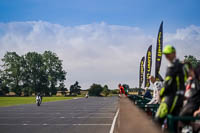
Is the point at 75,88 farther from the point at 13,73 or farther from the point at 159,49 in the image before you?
the point at 159,49

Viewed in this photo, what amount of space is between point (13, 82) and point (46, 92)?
45.2 feet

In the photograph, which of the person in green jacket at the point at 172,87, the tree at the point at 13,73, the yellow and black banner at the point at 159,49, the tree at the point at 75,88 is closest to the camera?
the person in green jacket at the point at 172,87

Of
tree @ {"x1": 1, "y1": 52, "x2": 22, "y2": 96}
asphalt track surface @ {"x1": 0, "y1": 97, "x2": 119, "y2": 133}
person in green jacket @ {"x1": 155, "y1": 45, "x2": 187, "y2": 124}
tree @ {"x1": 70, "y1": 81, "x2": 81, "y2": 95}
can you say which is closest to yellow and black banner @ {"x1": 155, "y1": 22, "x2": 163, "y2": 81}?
asphalt track surface @ {"x1": 0, "y1": 97, "x2": 119, "y2": 133}

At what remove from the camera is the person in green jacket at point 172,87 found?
444 centimetres

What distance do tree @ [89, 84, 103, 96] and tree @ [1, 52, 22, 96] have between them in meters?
36.8

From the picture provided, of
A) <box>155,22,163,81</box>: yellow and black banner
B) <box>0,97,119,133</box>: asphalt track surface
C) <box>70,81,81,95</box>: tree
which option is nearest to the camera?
<box>0,97,119,133</box>: asphalt track surface

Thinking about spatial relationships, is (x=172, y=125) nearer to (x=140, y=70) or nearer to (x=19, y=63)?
(x=140, y=70)

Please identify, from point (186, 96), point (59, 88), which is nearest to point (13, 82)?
point (59, 88)

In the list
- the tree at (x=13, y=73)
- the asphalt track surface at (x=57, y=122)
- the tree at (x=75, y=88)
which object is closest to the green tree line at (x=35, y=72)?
the tree at (x=13, y=73)

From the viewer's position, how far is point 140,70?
31.4 meters

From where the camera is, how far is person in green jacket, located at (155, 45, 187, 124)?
444cm

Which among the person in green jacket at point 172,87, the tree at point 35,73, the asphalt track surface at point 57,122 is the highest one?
the tree at point 35,73

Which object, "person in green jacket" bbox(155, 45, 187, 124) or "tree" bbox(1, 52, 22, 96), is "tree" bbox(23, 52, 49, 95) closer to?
"tree" bbox(1, 52, 22, 96)

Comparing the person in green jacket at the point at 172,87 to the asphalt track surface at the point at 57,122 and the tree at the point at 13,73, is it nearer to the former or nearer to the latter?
the asphalt track surface at the point at 57,122
